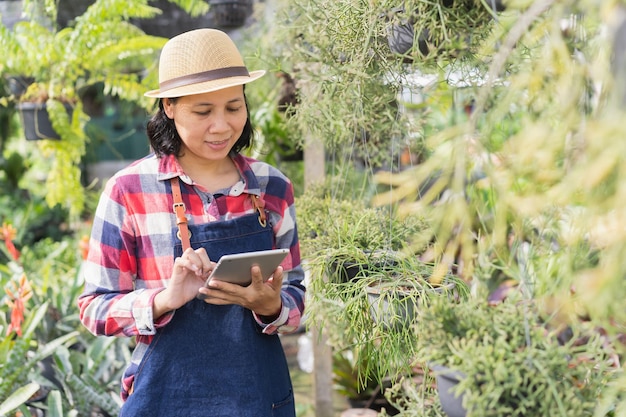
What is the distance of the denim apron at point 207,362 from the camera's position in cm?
185

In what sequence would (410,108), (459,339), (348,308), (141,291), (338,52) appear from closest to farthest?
(459,339) → (348,308) → (141,291) → (338,52) → (410,108)

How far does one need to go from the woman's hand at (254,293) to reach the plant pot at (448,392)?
626 millimetres

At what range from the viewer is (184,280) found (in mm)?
1745

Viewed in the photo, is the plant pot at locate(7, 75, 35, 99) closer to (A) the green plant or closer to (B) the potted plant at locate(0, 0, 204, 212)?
(B) the potted plant at locate(0, 0, 204, 212)

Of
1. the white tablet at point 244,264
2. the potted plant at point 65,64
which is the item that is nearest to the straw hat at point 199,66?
the white tablet at point 244,264

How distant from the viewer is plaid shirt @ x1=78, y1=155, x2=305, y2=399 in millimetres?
1810

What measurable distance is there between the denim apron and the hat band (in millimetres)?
352

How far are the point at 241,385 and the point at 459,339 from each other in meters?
0.87

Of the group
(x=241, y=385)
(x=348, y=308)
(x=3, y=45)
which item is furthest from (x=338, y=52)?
(x=3, y=45)

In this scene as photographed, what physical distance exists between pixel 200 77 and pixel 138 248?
1.49ft

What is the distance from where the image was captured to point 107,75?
4.13 meters

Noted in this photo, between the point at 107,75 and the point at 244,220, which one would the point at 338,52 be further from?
the point at 107,75

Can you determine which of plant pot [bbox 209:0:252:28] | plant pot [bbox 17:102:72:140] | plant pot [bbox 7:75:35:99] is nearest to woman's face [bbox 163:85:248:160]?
plant pot [bbox 209:0:252:28]

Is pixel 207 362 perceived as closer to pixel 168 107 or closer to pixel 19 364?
pixel 168 107
